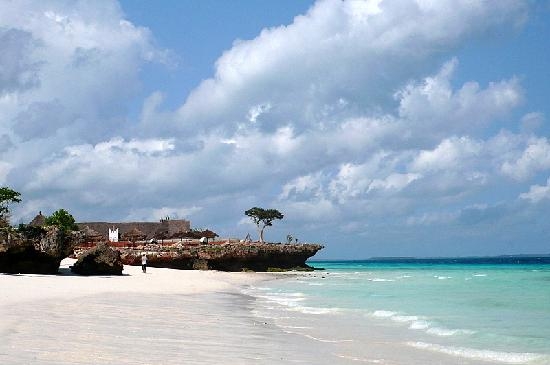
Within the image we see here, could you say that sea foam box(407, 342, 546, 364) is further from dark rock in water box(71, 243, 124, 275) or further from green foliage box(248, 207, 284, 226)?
green foliage box(248, 207, 284, 226)

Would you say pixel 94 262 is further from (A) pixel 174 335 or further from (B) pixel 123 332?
(A) pixel 174 335

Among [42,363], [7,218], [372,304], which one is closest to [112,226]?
[7,218]

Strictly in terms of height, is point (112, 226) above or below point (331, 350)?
above

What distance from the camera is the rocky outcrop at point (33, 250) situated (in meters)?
31.6

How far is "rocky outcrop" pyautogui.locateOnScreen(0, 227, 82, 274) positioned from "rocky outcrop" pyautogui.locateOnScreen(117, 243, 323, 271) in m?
24.6

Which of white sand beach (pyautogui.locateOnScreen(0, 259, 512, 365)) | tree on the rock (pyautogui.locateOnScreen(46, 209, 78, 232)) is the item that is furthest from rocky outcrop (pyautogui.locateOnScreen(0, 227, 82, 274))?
tree on the rock (pyautogui.locateOnScreen(46, 209, 78, 232))

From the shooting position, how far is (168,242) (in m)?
71.4

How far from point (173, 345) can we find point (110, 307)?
746 cm

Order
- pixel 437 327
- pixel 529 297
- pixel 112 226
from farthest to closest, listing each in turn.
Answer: pixel 112 226 < pixel 529 297 < pixel 437 327

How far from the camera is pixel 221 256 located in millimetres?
63188

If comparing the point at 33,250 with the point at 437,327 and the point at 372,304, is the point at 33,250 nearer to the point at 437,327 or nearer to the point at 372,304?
the point at 372,304

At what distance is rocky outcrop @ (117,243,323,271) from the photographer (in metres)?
58.9

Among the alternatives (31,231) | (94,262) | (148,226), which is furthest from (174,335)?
(148,226)

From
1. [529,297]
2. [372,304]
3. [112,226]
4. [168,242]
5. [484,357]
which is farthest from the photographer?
[112,226]
